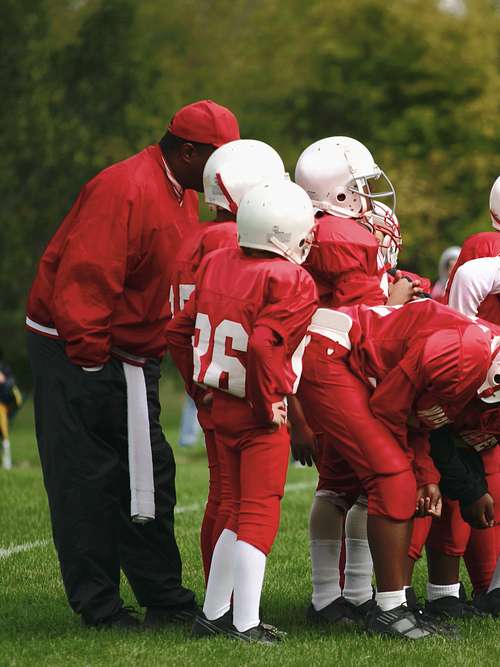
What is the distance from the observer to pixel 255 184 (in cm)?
547

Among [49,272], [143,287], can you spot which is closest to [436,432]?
[143,287]

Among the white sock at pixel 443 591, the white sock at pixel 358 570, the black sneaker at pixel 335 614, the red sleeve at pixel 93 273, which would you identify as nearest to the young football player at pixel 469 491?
the white sock at pixel 443 591

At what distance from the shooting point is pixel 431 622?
17.9 feet

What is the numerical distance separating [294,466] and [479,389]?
8.94 meters

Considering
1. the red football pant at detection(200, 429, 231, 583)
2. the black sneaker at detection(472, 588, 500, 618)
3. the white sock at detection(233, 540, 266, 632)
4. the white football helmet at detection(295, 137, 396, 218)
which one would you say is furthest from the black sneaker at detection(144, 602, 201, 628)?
the white football helmet at detection(295, 137, 396, 218)

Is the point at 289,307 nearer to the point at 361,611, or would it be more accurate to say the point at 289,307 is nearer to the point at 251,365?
the point at 251,365

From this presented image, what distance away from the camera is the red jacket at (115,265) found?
17.9 feet

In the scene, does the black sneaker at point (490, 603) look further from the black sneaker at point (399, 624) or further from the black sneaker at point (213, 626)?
the black sneaker at point (213, 626)

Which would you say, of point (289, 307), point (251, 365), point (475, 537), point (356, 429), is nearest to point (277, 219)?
point (289, 307)

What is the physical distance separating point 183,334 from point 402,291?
1183 millimetres

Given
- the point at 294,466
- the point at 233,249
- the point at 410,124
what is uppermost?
the point at 233,249

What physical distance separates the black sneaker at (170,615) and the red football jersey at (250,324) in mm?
1145

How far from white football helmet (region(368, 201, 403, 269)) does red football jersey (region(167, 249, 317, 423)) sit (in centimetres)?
89

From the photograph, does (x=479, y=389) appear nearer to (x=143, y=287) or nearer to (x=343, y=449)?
(x=343, y=449)
